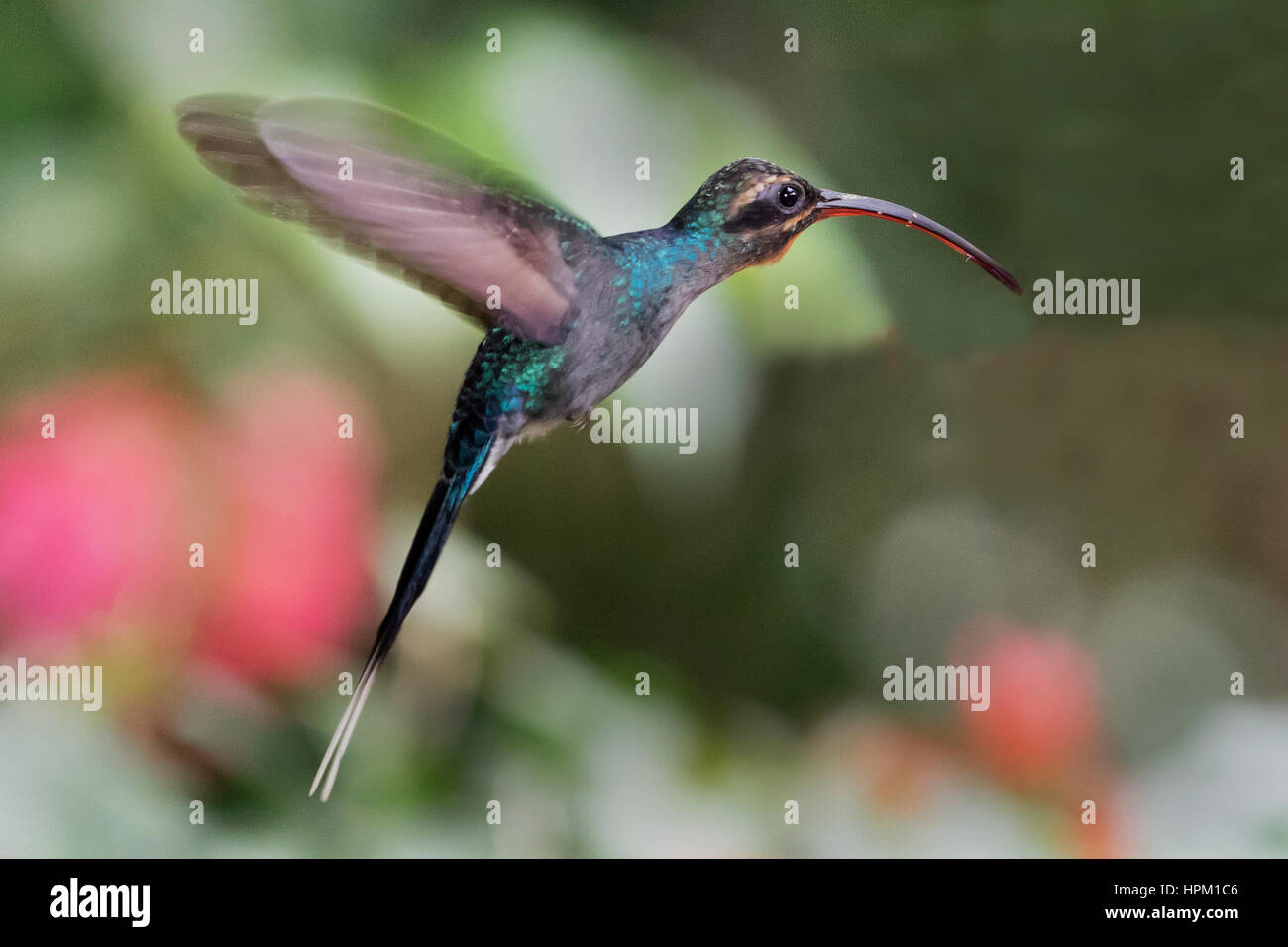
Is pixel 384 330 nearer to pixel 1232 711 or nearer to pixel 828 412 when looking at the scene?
pixel 828 412

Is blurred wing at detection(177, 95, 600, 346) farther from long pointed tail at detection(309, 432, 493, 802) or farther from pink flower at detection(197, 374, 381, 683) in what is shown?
pink flower at detection(197, 374, 381, 683)

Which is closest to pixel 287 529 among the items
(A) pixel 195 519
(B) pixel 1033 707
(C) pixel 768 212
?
(A) pixel 195 519

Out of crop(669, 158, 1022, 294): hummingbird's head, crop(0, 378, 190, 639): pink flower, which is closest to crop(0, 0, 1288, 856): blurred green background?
crop(0, 378, 190, 639): pink flower

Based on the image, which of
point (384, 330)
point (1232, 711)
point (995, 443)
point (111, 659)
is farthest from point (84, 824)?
point (1232, 711)

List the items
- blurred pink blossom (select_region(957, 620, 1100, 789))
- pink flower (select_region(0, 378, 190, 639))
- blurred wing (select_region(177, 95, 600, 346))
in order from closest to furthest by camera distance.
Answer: blurred wing (select_region(177, 95, 600, 346)), pink flower (select_region(0, 378, 190, 639)), blurred pink blossom (select_region(957, 620, 1100, 789))

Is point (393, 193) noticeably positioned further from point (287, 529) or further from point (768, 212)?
point (287, 529)

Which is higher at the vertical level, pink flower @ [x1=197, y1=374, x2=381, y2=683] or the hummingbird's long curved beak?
the hummingbird's long curved beak
